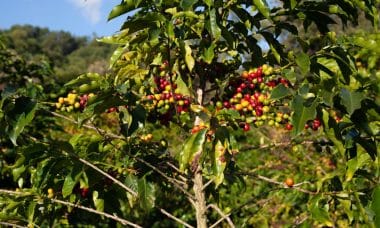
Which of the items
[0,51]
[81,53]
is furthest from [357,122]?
[81,53]

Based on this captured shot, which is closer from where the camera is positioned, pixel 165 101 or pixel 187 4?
pixel 187 4

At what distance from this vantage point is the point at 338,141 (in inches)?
69.0

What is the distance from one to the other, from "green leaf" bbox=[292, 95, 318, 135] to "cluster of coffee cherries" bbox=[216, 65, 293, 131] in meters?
0.35

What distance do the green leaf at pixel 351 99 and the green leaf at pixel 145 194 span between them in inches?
33.3

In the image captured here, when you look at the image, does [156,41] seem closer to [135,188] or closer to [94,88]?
[94,88]

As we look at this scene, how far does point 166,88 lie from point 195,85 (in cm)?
24

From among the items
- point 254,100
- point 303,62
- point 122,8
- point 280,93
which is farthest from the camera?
point 254,100

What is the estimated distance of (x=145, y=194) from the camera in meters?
2.01

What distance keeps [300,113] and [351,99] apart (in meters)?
0.15

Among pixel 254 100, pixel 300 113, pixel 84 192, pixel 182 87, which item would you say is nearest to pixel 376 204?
pixel 300 113

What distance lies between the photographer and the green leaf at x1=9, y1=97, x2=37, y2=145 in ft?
5.53

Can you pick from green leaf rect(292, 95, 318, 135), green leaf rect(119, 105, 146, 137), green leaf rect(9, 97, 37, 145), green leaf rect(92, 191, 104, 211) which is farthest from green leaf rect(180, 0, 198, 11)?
green leaf rect(92, 191, 104, 211)

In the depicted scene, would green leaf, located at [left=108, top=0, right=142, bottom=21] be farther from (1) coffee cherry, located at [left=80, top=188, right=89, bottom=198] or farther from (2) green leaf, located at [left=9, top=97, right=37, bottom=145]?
(1) coffee cherry, located at [left=80, top=188, right=89, bottom=198]

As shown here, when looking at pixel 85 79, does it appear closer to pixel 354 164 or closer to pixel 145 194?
pixel 145 194
